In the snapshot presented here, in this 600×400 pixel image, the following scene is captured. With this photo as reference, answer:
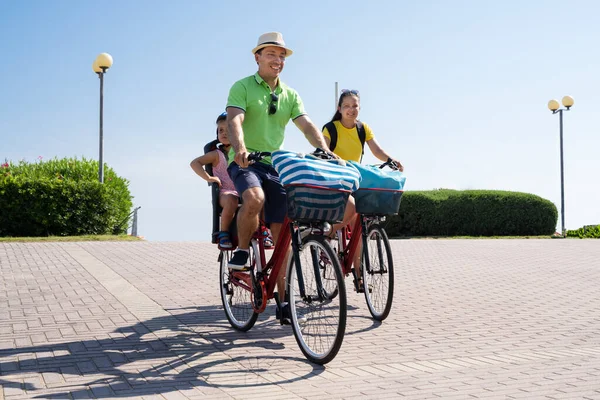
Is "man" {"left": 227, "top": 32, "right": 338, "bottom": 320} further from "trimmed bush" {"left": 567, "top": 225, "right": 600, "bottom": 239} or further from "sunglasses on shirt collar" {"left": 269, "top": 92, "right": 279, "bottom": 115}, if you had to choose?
"trimmed bush" {"left": 567, "top": 225, "right": 600, "bottom": 239}

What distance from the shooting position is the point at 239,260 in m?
5.68

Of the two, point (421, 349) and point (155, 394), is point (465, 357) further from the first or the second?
point (155, 394)

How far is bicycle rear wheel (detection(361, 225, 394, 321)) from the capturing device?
257 inches

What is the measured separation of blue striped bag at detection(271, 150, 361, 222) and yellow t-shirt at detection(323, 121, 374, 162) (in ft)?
8.12

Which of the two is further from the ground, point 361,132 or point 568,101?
point 568,101

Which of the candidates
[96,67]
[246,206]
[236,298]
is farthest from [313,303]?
[96,67]

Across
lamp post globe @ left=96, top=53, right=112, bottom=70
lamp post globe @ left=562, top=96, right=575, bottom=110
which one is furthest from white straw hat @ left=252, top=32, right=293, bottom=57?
lamp post globe @ left=562, top=96, right=575, bottom=110

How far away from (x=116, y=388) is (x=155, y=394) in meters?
0.29

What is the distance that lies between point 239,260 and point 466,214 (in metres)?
19.4

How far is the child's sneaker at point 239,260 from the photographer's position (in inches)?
224

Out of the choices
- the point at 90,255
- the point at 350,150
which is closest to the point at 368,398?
the point at 350,150

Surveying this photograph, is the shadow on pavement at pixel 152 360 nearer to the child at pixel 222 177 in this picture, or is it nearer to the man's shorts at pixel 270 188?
the child at pixel 222 177

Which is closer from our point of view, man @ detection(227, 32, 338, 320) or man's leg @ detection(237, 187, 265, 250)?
man's leg @ detection(237, 187, 265, 250)

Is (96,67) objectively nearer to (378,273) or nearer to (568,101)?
(378,273)
